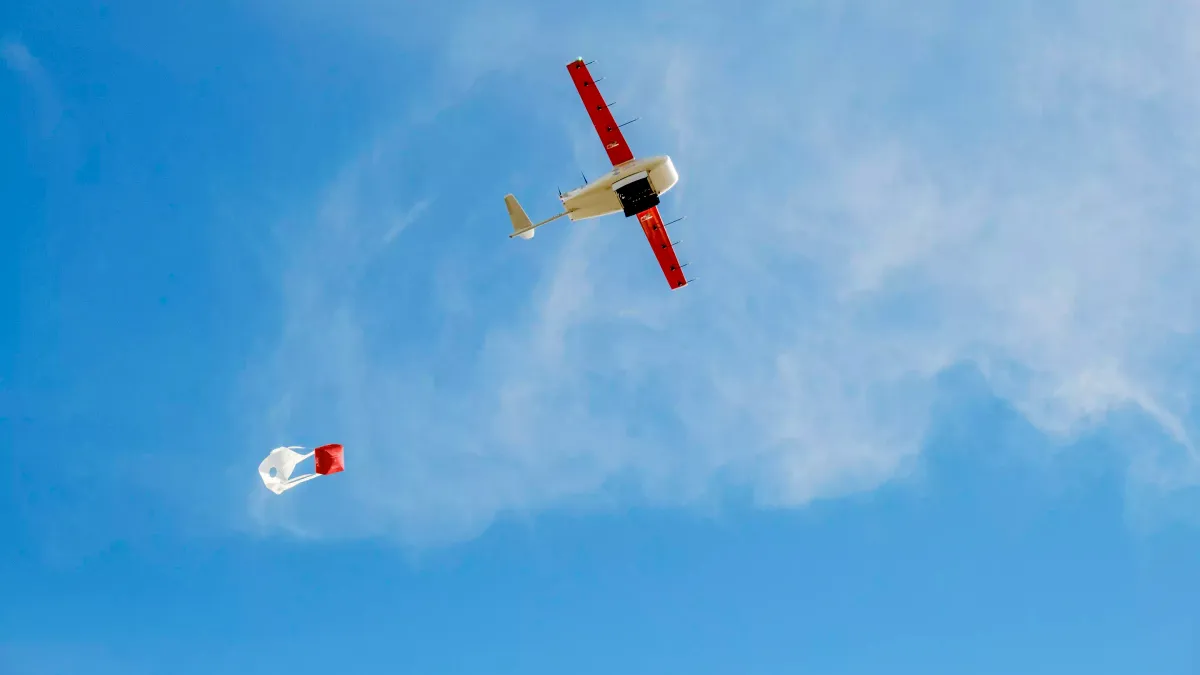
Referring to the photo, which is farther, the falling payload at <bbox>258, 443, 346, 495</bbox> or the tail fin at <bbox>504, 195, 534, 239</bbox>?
the tail fin at <bbox>504, 195, 534, 239</bbox>

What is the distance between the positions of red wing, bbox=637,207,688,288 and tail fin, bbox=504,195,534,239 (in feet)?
28.0

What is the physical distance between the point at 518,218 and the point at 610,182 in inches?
303

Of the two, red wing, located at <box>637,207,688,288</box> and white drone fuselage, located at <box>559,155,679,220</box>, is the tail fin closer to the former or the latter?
white drone fuselage, located at <box>559,155,679,220</box>

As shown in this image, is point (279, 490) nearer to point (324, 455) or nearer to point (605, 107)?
point (324, 455)

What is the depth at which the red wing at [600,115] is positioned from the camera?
180ft

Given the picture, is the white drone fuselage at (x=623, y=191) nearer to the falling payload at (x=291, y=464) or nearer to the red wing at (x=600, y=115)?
the red wing at (x=600, y=115)

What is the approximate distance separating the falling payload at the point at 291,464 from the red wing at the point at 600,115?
2790 cm

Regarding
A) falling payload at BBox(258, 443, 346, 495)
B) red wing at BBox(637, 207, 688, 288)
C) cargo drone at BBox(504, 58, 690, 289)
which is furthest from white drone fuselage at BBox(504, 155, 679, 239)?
falling payload at BBox(258, 443, 346, 495)

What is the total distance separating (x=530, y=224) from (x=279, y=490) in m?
25.6

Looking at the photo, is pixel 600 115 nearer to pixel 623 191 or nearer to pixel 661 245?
pixel 623 191

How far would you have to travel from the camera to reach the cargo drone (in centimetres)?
5512

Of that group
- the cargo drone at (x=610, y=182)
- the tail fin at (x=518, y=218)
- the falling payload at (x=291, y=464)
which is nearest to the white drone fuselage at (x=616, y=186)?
the cargo drone at (x=610, y=182)

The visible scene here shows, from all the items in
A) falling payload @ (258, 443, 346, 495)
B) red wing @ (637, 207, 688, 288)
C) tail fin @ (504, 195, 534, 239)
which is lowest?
falling payload @ (258, 443, 346, 495)

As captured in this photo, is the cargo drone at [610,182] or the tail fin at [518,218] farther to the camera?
the tail fin at [518,218]
